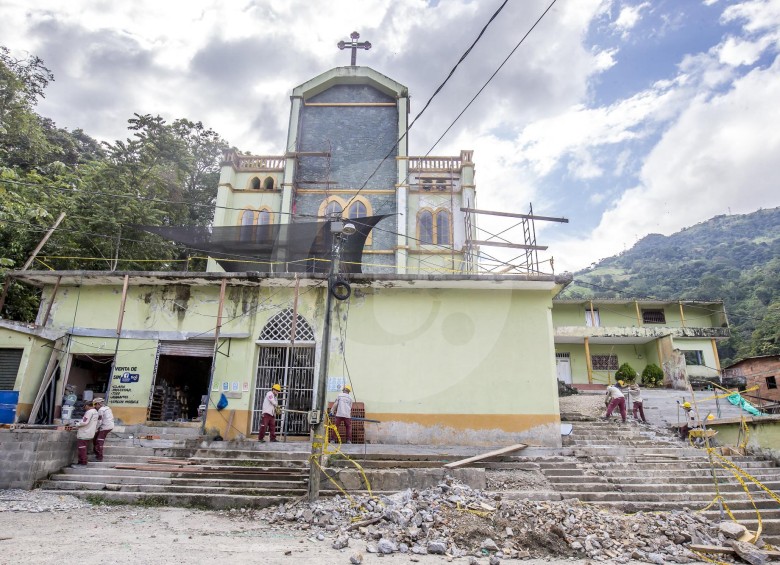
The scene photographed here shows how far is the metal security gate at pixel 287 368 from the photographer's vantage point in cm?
1191

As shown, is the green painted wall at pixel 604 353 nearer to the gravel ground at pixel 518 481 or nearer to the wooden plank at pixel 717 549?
the gravel ground at pixel 518 481

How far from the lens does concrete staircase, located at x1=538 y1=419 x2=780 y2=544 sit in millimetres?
7664

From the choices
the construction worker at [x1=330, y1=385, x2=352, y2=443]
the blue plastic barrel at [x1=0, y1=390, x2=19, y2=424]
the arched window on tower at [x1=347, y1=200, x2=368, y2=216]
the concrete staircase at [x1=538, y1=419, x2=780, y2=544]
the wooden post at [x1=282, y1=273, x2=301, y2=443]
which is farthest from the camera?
the arched window on tower at [x1=347, y1=200, x2=368, y2=216]

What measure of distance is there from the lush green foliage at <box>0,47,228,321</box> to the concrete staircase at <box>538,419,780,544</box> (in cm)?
1189

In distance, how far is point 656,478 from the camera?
8656mm

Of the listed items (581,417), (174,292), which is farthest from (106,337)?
(581,417)

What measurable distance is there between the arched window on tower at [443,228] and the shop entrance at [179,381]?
10589mm

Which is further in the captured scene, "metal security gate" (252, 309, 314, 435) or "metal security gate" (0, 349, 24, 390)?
"metal security gate" (252, 309, 314, 435)

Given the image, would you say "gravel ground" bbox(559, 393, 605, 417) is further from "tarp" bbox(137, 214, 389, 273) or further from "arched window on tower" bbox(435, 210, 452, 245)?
"tarp" bbox(137, 214, 389, 273)

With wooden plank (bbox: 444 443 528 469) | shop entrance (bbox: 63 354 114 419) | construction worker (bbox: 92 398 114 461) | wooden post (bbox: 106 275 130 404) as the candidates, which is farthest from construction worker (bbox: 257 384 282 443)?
shop entrance (bbox: 63 354 114 419)

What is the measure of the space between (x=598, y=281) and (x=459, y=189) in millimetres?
54797

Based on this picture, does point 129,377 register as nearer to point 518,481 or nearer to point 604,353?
point 518,481

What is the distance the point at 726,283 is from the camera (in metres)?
47.0

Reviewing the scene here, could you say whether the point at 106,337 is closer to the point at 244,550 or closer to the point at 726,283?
the point at 244,550
